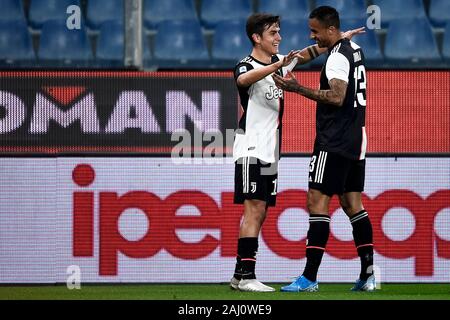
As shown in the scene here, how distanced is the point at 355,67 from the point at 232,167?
1919mm

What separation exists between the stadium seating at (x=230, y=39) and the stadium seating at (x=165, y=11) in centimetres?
31

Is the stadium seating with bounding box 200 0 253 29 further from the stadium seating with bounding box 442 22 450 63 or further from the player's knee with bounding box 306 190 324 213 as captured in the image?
the player's knee with bounding box 306 190 324 213

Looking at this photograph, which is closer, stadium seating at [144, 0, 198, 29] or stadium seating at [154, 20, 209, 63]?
stadium seating at [154, 20, 209, 63]

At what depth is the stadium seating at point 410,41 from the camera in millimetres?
10812

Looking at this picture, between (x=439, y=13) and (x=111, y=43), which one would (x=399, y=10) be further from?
(x=111, y=43)

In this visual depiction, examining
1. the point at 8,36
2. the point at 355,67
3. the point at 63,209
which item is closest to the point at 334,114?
the point at 355,67

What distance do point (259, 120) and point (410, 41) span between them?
15.1 ft

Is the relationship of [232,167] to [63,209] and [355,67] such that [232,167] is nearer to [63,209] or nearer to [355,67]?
[63,209]

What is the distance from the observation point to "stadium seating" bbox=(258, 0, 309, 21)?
10836 mm

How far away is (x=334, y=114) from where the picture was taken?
652 cm

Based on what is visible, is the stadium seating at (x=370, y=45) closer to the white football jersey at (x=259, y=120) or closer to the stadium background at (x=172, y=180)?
the stadium background at (x=172, y=180)

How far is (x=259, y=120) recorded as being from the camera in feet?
22.1

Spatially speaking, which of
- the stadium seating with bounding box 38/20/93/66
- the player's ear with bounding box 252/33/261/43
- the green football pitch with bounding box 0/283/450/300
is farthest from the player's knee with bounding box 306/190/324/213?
the stadium seating with bounding box 38/20/93/66

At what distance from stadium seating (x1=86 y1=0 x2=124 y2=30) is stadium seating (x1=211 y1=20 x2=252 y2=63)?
0.99 m
